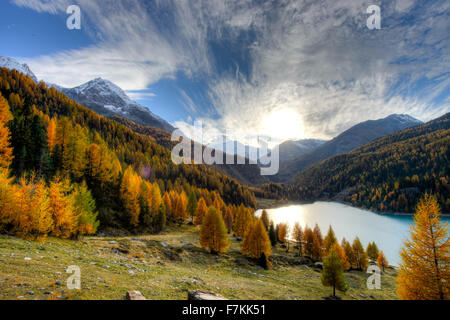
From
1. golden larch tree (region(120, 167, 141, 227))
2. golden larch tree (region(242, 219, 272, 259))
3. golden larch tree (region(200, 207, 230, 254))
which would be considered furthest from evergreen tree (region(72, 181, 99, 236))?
golden larch tree (region(242, 219, 272, 259))

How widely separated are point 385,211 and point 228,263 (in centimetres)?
18480

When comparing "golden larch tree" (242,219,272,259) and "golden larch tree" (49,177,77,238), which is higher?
"golden larch tree" (49,177,77,238)

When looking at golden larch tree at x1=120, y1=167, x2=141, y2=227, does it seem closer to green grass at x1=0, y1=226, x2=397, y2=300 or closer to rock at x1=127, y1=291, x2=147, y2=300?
green grass at x1=0, y1=226, x2=397, y2=300

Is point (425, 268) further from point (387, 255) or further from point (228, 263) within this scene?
point (387, 255)

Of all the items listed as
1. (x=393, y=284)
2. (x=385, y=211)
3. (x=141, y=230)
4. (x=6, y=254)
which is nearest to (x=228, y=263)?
(x=141, y=230)

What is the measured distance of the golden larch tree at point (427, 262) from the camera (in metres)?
12.7

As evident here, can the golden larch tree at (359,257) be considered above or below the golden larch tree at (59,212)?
below

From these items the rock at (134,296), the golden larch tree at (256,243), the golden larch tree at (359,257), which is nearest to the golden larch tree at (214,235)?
the golden larch tree at (256,243)

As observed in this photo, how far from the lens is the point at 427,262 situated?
1309cm

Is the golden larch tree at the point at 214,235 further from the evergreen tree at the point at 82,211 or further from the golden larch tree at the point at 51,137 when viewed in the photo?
the golden larch tree at the point at 51,137

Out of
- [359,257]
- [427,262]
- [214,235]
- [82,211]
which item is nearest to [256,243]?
[214,235]

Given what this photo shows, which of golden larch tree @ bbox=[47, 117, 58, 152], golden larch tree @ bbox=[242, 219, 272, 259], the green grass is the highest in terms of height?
golden larch tree @ bbox=[47, 117, 58, 152]

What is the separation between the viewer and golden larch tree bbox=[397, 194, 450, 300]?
41.6ft
